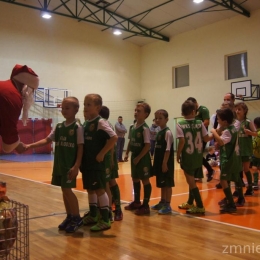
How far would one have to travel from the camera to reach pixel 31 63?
16172 millimetres

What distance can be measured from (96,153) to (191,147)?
1317 mm

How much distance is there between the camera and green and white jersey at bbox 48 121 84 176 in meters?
3.45

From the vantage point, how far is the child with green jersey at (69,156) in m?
3.42

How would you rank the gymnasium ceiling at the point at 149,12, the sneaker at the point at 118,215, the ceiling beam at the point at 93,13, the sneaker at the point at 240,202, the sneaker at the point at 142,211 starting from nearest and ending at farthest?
the sneaker at the point at 118,215
the sneaker at the point at 142,211
the sneaker at the point at 240,202
the gymnasium ceiling at the point at 149,12
the ceiling beam at the point at 93,13

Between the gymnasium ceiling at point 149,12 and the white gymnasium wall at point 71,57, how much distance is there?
83 centimetres

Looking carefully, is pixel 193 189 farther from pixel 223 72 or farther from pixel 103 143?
pixel 223 72

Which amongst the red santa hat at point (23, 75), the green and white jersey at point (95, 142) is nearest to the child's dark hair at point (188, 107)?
the green and white jersey at point (95, 142)

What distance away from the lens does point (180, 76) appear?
1795 centimetres

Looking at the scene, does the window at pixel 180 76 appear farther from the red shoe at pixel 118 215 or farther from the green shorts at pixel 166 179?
the red shoe at pixel 118 215

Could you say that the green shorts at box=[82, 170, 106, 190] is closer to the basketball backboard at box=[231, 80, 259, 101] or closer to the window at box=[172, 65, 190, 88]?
the basketball backboard at box=[231, 80, 259, 101]

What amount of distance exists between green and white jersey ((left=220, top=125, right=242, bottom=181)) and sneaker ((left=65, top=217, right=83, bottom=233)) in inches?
75.3

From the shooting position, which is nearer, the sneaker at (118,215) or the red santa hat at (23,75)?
the red santa hat at (23,75)

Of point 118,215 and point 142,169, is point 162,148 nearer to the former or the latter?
point 142,169

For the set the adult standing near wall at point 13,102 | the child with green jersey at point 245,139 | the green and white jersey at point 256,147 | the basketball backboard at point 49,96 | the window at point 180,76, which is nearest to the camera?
the adult standing near wall at point 13,102
